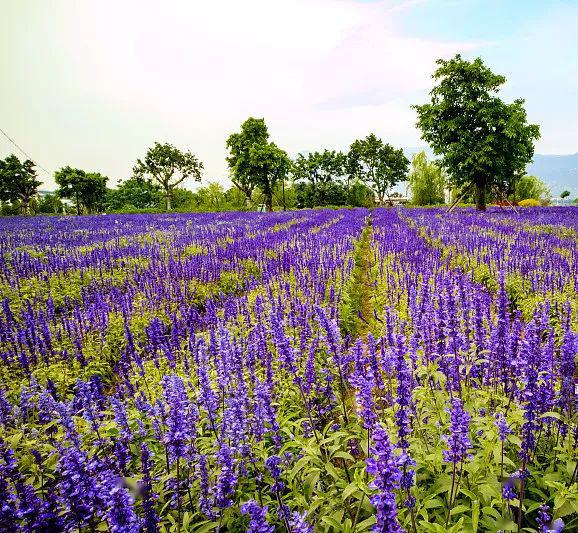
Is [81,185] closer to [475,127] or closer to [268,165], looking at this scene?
[268,165]

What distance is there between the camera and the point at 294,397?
437 cm

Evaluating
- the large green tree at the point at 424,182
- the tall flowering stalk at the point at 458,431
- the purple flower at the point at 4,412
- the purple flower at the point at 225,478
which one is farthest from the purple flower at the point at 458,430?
the large green tree at the point at 424,182

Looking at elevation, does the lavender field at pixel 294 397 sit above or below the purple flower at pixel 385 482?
below

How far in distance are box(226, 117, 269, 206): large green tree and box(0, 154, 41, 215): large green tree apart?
124 ft

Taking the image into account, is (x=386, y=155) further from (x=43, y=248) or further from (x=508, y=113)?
(x=43, y=248)

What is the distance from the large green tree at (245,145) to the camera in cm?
5711

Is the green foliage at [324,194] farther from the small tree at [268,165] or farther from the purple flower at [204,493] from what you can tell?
the purple flower at [204,493]

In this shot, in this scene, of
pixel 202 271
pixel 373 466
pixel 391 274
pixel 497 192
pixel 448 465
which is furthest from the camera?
pixel 497 192

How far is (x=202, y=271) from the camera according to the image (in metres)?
10.3

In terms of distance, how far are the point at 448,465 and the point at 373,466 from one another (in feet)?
4.94

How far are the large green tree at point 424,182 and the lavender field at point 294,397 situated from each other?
64906mm

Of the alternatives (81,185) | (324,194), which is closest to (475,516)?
(324,194)

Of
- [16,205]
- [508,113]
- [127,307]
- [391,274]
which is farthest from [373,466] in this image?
[16,205]

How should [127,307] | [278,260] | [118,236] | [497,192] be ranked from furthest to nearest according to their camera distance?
[497,192] < [118,236] < [278,260] < [127,307]
